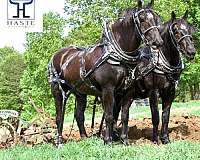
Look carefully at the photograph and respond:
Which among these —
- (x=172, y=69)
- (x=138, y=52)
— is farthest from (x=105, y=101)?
(x=172, y=69)

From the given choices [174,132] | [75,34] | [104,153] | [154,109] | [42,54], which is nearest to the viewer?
[104,153]

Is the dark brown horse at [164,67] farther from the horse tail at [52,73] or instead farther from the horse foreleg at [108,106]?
the horse tail at [52,73]

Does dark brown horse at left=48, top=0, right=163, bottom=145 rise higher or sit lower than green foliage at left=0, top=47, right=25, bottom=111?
lower

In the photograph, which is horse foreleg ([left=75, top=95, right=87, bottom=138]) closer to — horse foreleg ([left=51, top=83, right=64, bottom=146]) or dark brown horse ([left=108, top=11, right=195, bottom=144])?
horse foreleg ([left=51, top=83, right=64, bottom=146])

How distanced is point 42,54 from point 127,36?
33869 millimetres

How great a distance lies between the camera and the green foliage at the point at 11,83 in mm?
66688

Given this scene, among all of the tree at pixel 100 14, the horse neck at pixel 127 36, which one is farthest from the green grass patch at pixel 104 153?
the tree at pixel 100 14

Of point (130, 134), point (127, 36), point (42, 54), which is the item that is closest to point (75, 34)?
point (42, 54)

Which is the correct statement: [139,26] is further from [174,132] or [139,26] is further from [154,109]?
[174,132]

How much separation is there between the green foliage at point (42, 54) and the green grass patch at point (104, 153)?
31533mm

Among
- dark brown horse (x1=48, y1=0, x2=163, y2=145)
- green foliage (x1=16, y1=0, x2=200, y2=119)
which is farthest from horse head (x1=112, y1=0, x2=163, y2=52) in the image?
green foliage (x1=16, y1=0, x2=200, y2=119)

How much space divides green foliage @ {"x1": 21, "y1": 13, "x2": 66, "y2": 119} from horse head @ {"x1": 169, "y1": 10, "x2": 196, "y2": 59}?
30420mm

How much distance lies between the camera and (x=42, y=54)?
42.0 m

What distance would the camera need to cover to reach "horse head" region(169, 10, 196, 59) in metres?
9.02
